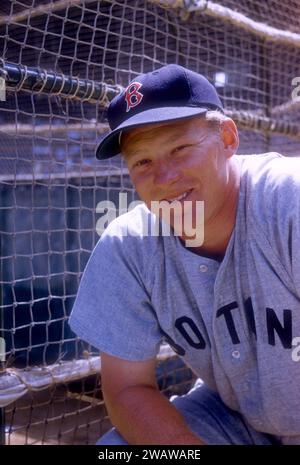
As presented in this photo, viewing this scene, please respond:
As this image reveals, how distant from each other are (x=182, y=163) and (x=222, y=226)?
19 centimetres

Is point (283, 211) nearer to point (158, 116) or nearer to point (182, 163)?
point (182, 163)

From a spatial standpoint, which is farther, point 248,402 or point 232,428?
point 232,428

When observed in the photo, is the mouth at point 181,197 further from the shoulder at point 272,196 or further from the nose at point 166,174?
the shoulder at point 272,196

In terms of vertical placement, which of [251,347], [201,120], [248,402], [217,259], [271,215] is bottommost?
[248,402]

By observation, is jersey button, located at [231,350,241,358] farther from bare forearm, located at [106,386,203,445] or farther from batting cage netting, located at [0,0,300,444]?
batting cage netting, located at [0,0,300,444]

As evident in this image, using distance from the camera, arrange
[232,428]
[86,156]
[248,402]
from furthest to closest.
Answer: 1. [86,156]
2. [232,428]
3. [248,402]

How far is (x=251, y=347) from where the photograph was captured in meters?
1.60

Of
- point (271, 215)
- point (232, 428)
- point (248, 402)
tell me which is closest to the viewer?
point (271, 215)

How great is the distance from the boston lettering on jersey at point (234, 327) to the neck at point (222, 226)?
0.14 metres

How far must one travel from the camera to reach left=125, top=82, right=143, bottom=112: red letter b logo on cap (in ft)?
5.11

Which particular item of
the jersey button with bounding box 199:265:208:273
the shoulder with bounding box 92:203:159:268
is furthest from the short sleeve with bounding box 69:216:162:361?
the jersey button with bounding box 199:265:208:273
